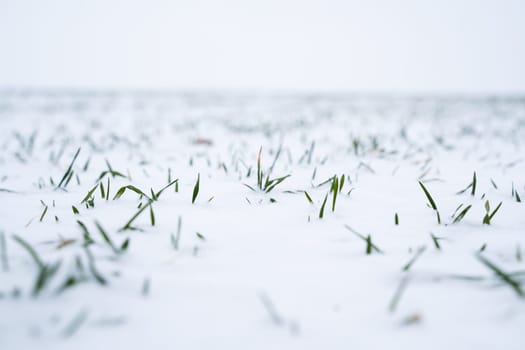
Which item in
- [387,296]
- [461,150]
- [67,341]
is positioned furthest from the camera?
[461,150]

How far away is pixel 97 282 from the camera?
79cm

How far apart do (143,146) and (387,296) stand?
284cm

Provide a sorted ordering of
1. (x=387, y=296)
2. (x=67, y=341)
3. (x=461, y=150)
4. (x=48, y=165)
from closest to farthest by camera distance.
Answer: (x=67, y=341), (x=387, y=296), (x=48, y=165), (x=461, y=150)

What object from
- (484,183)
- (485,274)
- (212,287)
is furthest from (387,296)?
(484,183)

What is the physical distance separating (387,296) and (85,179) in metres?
1.71

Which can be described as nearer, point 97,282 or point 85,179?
point 97,282

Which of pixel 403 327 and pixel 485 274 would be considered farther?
pixel 485 274

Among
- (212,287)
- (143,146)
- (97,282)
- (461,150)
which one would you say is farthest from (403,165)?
(143,146)

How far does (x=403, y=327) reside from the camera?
0.67 meters

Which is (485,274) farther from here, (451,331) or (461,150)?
(461,150)

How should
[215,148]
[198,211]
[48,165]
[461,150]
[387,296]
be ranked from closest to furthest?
1. [387,296]
2. [198,211]
3. [48,165]
4. [461,150]
5. [215,148]

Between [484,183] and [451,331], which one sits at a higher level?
[484,183]

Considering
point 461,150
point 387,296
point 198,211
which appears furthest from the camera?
point 461,150

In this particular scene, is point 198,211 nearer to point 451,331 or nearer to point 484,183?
point 451,331
